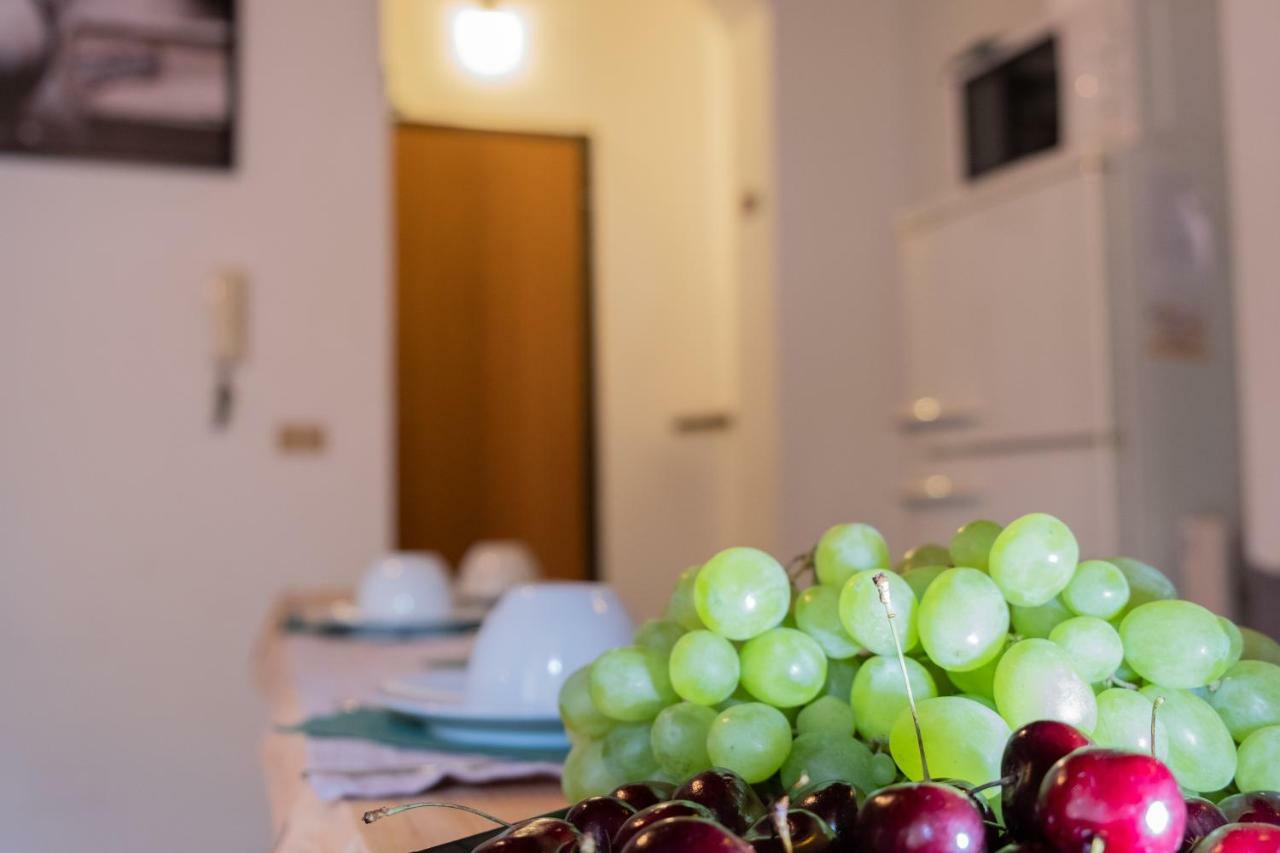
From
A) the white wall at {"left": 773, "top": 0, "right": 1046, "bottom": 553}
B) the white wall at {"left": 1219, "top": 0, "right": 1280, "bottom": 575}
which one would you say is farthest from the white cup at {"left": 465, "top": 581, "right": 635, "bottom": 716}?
the white wall at {"left": 773, "top": 0, "right": 1046, "bottom": 553}

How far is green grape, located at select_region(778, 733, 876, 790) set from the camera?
43 cm

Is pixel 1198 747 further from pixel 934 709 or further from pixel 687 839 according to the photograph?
pixel 687 839

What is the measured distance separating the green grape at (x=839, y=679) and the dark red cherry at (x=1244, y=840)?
185 millimetres

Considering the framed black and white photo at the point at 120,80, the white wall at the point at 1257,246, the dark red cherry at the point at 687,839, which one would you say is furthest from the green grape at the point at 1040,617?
the framed black and white photo at the point at 120,80

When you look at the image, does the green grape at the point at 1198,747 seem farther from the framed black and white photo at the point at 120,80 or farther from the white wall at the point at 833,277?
the white wall at the point at 833,277

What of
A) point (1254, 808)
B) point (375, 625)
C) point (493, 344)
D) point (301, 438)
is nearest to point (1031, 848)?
point (1254, 808)

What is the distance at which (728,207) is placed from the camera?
4531mm

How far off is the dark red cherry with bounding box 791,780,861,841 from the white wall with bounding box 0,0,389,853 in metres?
2.85

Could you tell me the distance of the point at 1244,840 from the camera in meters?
0.32

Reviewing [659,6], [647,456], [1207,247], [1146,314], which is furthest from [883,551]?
[659,6]

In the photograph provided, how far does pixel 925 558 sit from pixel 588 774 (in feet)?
0.56

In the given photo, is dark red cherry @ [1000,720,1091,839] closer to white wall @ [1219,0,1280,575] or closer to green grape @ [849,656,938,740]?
green grape @ [849,656,938,740]

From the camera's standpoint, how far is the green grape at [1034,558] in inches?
17.6

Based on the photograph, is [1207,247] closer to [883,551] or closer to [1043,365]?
[1043,365]
